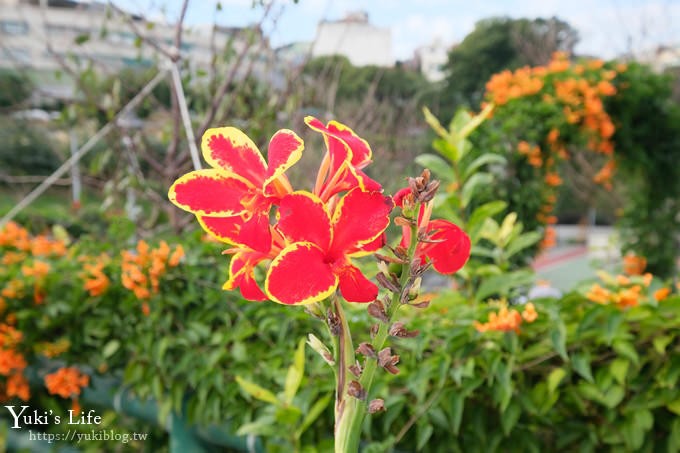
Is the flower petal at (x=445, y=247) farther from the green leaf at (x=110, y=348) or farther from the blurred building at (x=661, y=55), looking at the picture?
the blurred building at (x=661, y=55)

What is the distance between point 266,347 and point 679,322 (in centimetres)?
89

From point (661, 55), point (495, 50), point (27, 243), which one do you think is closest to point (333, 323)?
point (27, 243)

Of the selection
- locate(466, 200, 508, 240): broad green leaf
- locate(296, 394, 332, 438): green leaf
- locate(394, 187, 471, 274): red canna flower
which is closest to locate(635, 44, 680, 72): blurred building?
locate(466, 200, 508, 240): broad green leaf

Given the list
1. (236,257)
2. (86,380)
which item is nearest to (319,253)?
(236,257)

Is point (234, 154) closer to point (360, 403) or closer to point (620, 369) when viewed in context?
point (360, 403)

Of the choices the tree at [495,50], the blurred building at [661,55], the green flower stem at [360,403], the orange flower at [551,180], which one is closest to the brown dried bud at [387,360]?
the green flower stem at [360,403]

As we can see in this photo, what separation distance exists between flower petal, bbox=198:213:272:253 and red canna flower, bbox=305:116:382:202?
0.05 meters

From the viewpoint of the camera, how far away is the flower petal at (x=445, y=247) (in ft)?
1.45

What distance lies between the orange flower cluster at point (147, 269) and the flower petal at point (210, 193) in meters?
1.16

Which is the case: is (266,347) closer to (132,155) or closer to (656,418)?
(656,418)

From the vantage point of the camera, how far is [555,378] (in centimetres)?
106

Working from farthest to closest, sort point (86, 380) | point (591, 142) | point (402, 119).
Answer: point (402, 119), point (591, 142), point (86, 380)

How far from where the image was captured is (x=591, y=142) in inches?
164

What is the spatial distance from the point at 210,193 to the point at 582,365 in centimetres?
88
